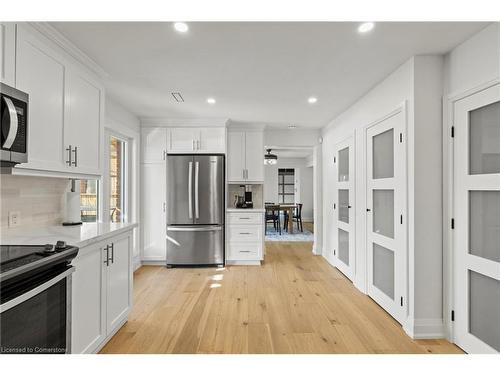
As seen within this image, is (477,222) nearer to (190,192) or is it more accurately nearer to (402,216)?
(402,216)

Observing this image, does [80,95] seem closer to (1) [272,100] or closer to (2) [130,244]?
(2) [130,244]

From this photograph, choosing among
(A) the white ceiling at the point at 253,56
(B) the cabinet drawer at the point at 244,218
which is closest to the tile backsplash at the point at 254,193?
(B) the cabinet drawer at the point at 244,218

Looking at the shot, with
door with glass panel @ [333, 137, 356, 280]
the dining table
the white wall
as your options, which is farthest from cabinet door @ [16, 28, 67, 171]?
the white wall

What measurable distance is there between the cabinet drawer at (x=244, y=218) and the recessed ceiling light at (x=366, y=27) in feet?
10.7

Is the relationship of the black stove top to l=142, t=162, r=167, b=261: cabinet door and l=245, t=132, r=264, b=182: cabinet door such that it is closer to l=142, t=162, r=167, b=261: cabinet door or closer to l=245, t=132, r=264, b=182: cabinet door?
l=142, t=162, r=167, b=261: cabinet door

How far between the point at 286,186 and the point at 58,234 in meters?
9.59

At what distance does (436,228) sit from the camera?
2.43 m

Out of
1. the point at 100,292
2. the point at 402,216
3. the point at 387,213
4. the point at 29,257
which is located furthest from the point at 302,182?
the point at 29,257

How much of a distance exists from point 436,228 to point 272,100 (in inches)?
93.4

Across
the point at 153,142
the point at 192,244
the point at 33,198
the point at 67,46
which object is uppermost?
the point at 67,46

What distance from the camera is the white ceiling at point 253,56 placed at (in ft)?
6.65

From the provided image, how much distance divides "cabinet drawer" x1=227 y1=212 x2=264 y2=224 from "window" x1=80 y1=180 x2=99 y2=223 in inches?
79.6

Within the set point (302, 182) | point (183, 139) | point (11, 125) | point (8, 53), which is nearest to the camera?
point (11, 125)

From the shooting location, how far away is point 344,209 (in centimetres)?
426
